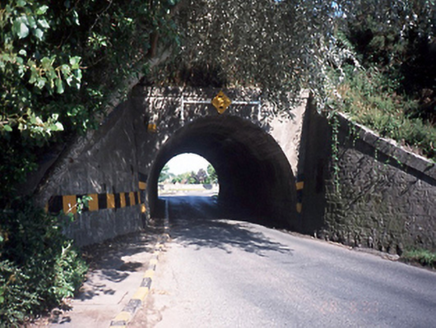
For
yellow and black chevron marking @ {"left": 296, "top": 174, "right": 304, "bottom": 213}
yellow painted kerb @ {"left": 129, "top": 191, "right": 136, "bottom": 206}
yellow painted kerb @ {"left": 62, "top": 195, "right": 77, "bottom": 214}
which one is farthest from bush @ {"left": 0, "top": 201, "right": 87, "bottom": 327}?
yellow and black chevron marking @ {"left": 296, "top": 174, "right": 304, "bottom": 213}

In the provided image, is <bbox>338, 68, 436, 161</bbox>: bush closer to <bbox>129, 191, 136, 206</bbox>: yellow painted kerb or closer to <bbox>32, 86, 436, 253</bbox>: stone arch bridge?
<bbox>32, 86, 436, 253</bbox>: stone arch bridge

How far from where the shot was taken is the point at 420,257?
8.21 meters

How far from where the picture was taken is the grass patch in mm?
7953

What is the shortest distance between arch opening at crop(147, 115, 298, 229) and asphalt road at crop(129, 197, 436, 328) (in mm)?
5293

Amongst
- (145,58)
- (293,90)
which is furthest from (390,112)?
(145,58)

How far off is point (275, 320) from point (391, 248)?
583 cm

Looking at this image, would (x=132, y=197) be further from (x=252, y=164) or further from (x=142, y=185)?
(x=252, y=164)

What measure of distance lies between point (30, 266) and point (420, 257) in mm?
7804

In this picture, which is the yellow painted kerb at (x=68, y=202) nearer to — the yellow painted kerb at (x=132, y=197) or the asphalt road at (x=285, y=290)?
the asphalt road at (x=285, y=290)

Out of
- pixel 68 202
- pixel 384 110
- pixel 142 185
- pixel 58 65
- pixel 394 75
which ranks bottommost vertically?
pixel 68 202

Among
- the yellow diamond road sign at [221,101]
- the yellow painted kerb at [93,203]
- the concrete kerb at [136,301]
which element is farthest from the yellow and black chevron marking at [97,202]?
the yellow diamond road sign at [221,101]

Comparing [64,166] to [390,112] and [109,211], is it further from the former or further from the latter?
[390,112]

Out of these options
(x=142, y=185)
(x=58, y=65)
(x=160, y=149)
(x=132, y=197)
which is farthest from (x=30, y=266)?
(x=160, y=149)

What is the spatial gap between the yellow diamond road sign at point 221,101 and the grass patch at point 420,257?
747 cm
